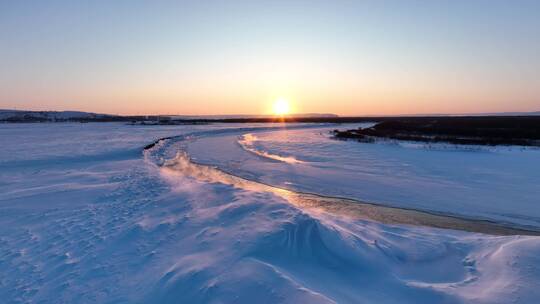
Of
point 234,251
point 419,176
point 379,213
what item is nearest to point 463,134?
point 419,176

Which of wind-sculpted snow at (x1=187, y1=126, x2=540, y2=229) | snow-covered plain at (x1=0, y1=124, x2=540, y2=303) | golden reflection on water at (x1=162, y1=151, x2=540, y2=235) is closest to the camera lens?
snow-covered plain at (x1=0, y1=124, x2=540, y2=303)

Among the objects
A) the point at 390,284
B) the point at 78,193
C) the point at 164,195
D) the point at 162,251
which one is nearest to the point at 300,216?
the point at 390,284

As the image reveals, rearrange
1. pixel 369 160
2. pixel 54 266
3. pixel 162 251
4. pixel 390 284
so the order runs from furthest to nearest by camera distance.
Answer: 1. pixel 369 160
2. pixel 162 251
3. pixel 54 266
4. pixel 390 284

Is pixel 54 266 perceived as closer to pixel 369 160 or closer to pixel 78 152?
pixel 369 160

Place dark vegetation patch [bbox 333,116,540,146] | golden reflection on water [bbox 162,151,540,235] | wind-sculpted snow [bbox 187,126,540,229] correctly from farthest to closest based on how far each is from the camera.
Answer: dark vegetation patch [bbox 333,116,540,146]
wind-sculpted snow [bbox 187,126,540,229]
golden reflection on water [bbox 162,151,540,235]

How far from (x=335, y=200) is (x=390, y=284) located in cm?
585

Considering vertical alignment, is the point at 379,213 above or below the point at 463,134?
below

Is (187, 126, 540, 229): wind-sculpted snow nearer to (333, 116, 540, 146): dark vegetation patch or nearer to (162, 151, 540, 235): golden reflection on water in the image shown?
(162, 151, 540, 235): golden reflection on water

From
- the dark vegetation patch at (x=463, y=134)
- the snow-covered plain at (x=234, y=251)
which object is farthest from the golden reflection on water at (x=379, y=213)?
the dark vegetation patch at (x=463, y=134)

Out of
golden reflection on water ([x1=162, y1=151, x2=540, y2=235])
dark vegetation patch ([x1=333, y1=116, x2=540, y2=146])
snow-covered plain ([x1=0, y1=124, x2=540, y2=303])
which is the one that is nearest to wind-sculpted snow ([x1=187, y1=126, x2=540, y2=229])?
snow-covered plain ([x1=0, y1=124, x2=540, y2=303])

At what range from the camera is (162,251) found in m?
6.33

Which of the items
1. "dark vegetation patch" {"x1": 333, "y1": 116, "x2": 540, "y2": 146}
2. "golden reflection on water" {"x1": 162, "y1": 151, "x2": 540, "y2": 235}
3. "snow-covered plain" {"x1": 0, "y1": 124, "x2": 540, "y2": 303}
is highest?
"dark vegetation patch" {"x1": 333, "y1": 116, "x2": 540, "y2": 146}

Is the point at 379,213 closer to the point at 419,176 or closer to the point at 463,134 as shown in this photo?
the point at 419,176

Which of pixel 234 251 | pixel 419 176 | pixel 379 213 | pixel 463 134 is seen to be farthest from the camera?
pixel 463 134
